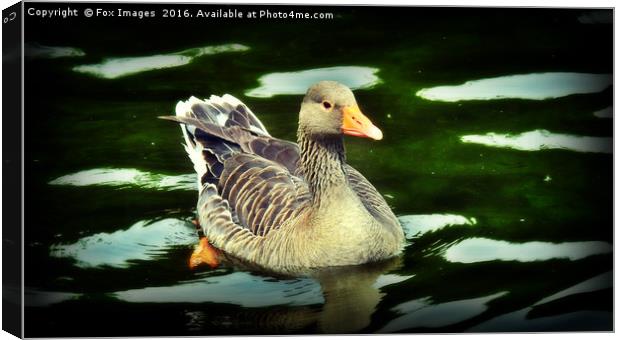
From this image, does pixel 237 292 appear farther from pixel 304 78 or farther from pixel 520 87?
pixel 520 87

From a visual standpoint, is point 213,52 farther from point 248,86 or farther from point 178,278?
point 178,278

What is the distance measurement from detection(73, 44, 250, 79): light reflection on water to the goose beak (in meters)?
0.81

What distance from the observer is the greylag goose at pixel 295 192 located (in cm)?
923

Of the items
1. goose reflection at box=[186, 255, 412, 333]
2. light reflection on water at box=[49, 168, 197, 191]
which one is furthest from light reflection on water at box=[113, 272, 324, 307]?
light reflection on water at box=[49, 168, 197, 191]

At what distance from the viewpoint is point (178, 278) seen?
9.00 meters

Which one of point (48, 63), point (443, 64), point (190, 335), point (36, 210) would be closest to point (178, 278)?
point (190, 335)

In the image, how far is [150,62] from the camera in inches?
352

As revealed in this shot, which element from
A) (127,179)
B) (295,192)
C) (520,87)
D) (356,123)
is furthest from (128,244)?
(520,87)

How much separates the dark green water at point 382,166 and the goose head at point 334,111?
151 millimetres

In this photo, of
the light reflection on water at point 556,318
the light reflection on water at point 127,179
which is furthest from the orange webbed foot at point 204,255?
the light reflection on water at point 556,318

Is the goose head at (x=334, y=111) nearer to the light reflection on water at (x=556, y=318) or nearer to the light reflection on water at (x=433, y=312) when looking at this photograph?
the light reflection on water at (x=433, y=312)

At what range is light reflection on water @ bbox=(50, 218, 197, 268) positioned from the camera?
8.79 m

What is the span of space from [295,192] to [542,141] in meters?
1.87

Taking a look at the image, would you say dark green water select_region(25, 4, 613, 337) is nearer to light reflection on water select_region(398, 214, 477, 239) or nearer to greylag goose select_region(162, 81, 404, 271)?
light reflection on water select_region(398, 214, 477, 239)
